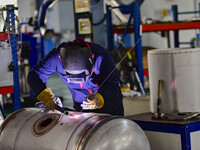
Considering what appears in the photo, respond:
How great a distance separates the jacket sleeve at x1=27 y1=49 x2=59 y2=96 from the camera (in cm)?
408

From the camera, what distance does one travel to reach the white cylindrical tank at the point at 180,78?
364cm

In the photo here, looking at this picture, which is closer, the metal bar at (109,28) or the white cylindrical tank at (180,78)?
the white cylindrical tank at (180,78)

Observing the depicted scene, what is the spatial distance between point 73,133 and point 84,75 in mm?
729

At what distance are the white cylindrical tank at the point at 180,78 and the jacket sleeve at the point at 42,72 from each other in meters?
1.07

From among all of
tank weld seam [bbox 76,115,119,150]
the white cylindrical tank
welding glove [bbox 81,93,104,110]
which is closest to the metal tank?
tank weld seam [bbox 76,115,119,150]

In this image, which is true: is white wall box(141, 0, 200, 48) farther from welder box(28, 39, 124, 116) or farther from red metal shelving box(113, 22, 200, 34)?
welder box(28, 39, 124, 116)

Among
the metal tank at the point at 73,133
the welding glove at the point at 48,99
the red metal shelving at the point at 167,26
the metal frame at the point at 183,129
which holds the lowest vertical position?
the metal frame at the point at 183,129

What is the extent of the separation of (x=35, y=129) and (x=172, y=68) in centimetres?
129

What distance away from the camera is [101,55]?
3.92 m

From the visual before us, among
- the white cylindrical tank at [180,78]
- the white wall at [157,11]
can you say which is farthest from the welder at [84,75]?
the white wall at [157,11]

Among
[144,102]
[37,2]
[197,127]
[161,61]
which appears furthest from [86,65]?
[37,2]

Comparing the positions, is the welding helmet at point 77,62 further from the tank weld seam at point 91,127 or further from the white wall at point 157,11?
the white wall at point 157,11

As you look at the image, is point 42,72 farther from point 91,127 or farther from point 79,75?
point 91,127

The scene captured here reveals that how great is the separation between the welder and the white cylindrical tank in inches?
19.6
